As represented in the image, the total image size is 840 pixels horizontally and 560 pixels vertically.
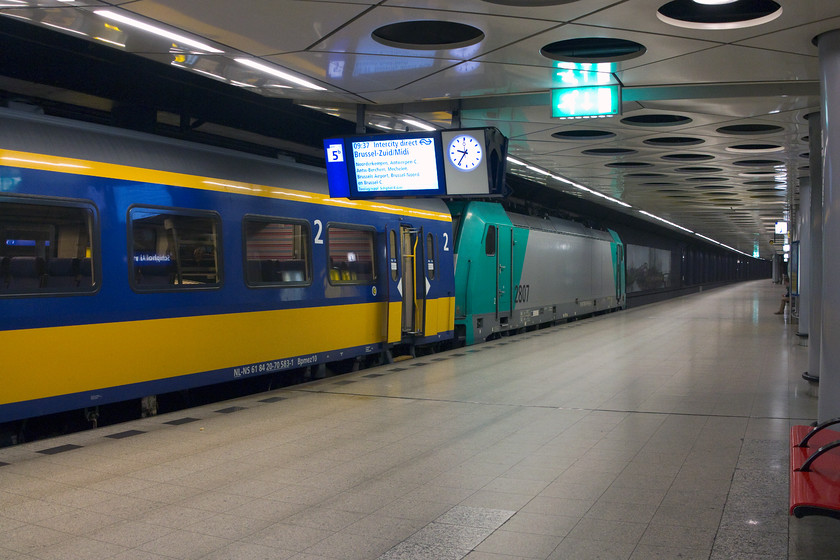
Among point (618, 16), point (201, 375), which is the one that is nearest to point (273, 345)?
point (201, 375)

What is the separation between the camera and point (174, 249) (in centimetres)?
880

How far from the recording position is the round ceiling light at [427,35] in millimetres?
7984

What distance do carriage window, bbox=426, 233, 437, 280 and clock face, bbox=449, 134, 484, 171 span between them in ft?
15.2

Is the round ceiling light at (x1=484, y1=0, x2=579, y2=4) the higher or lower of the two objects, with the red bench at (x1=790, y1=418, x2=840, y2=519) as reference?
higher

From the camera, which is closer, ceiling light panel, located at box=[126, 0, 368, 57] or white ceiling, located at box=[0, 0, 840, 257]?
ceiling light panel, located at box=[126, 0, 368, 57]

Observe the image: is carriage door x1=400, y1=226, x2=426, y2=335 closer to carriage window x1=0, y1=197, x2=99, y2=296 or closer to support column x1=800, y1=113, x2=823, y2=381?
support column x1=800, y1=113, x2=823, y2=381

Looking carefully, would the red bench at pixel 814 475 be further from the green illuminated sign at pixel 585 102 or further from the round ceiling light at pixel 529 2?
the green illuminated sign at pixel 585 102

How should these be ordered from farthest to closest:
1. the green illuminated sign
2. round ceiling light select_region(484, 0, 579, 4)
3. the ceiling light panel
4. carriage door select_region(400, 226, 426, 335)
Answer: carriage door select_region(400, 226, 426, 335) < the green illuminated sign < the ceiling light panel < round ceiling light select_region(484, 0, 579, 4)

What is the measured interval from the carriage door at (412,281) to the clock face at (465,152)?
3706 millimetres

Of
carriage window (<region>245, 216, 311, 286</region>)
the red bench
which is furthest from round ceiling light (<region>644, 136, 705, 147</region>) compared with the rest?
the red bench

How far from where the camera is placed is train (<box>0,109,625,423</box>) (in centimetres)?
716

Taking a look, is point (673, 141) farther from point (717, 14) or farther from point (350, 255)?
point (717, 14)

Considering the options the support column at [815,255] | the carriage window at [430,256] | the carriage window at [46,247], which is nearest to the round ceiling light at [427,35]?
the carriage window at [46,247]

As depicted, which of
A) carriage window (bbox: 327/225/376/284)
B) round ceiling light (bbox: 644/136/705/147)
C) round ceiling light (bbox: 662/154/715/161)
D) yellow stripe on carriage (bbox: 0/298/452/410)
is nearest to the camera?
yellow stripe on carriage (bbox: 0/298/452/410)
